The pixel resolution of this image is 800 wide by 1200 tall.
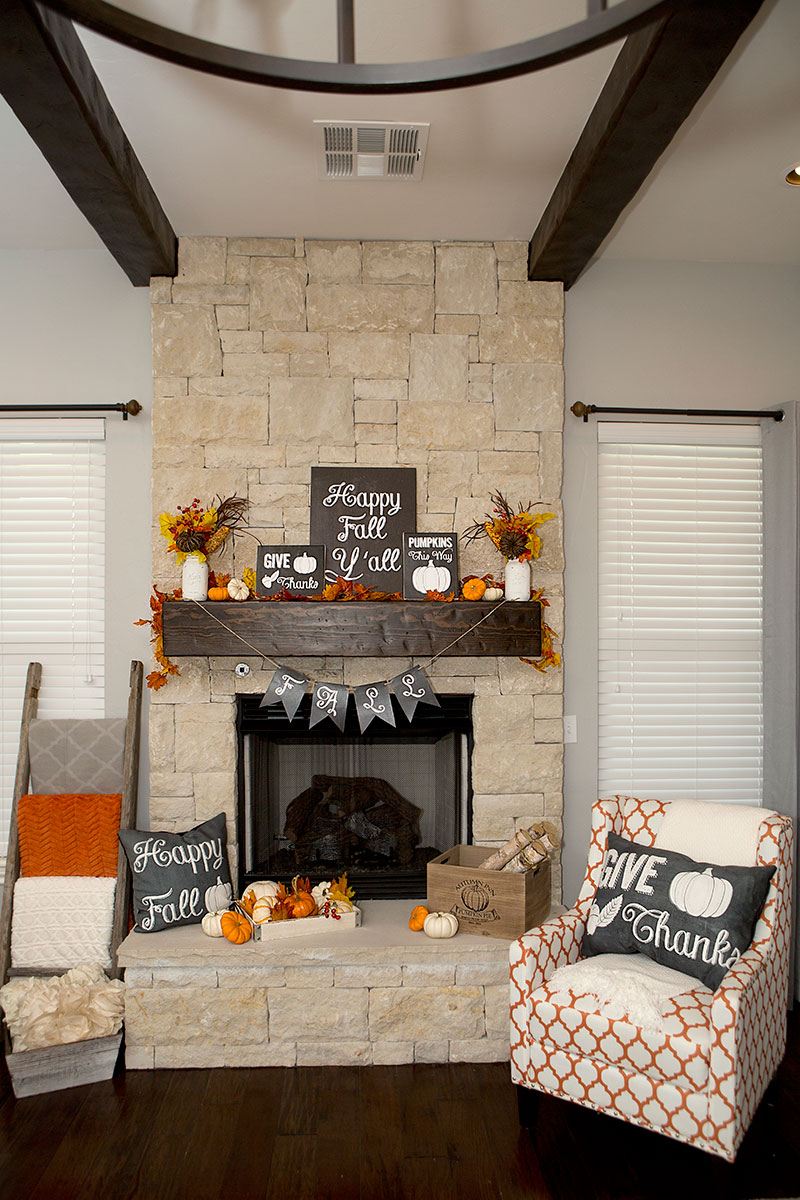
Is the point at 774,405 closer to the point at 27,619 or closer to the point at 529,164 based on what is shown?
the point at 529,164

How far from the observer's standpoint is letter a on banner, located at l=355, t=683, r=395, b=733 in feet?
10.3

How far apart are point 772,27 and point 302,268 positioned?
5.92 ft

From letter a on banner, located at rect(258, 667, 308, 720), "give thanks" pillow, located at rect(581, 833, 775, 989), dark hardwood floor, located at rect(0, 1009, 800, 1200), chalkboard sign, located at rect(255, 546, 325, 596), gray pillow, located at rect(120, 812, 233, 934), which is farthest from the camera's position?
chalkboard sign, located at rect(255, 546, 325, 596)

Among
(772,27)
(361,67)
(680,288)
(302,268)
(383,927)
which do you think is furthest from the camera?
(680,288)

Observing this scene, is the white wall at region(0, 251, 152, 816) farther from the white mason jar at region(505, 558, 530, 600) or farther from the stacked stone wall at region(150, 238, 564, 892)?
the white mason jar at region(505, 558, 530, 600)

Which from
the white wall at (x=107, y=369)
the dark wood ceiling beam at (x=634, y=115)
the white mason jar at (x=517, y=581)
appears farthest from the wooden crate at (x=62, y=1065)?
the dark wood ceiling beam at (x=634, y=115)

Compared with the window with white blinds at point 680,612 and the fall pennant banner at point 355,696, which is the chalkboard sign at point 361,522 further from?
the window with white blinds at point 680,612

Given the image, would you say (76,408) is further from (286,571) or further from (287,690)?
(287,690)

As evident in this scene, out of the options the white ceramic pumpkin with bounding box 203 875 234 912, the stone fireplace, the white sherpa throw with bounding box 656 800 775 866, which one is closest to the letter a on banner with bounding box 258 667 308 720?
the stone fireplace

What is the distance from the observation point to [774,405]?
356 cm

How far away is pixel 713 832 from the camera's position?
265 cm

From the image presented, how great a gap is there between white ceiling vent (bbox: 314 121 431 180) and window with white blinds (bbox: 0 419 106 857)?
56.8 inches

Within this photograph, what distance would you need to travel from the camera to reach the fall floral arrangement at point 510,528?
10.6ft

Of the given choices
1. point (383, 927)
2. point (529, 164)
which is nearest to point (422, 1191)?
point (383, 927)
